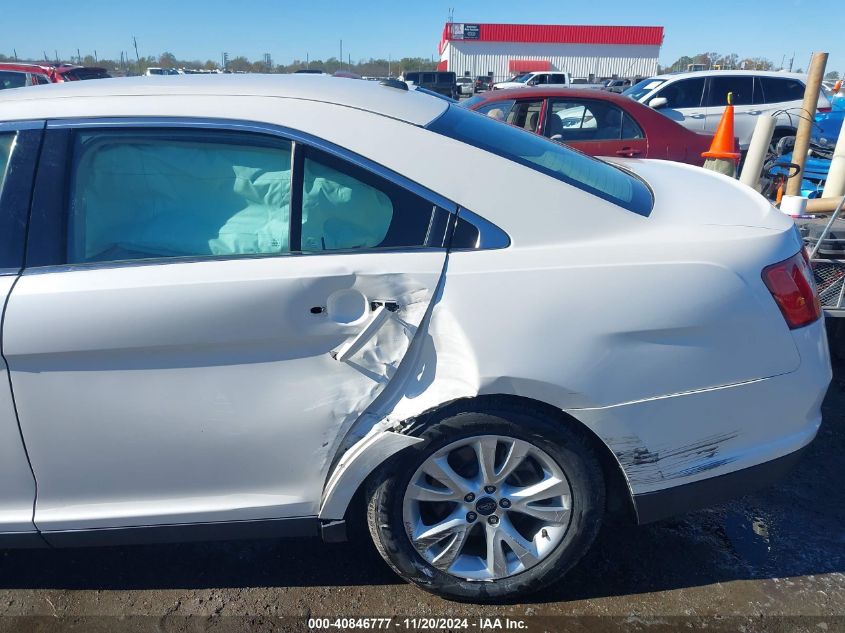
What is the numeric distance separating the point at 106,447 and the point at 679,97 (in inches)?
426

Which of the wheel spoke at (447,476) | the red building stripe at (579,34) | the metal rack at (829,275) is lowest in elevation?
the wheel spoke at (447,476)

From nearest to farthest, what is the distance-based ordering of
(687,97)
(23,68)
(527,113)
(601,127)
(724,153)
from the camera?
1. (724,153)
2. (601,127)
3. (527,113)
4. (687,97)
5. (23,68)

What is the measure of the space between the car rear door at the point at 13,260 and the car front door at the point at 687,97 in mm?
10150

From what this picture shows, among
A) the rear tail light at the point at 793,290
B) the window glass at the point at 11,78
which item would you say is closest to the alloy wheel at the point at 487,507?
the rear tail light at the point at 793,290

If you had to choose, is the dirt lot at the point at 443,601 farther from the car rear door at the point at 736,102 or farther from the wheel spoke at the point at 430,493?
the car rear door at the point at 736,102

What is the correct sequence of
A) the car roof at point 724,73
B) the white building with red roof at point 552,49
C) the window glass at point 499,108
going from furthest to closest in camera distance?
the white building with red roof at point 552,49 → the car roof at point 724,73 → the window glass at point 499,108

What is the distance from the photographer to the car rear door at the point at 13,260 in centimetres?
198

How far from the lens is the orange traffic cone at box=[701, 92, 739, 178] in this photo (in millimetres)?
5152

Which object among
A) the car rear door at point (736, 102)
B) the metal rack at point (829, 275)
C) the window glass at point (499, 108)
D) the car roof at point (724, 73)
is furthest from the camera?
the car roof at point (724, 73)

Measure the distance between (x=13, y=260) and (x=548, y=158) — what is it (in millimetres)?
1768

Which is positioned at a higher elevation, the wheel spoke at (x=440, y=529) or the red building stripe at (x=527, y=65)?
the red building stripe at (x=527, y=65)

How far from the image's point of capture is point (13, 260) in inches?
78.7

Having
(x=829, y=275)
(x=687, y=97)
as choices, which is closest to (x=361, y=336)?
(x=829, y=275)

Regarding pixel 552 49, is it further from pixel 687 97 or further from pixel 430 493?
pixel 430 493
